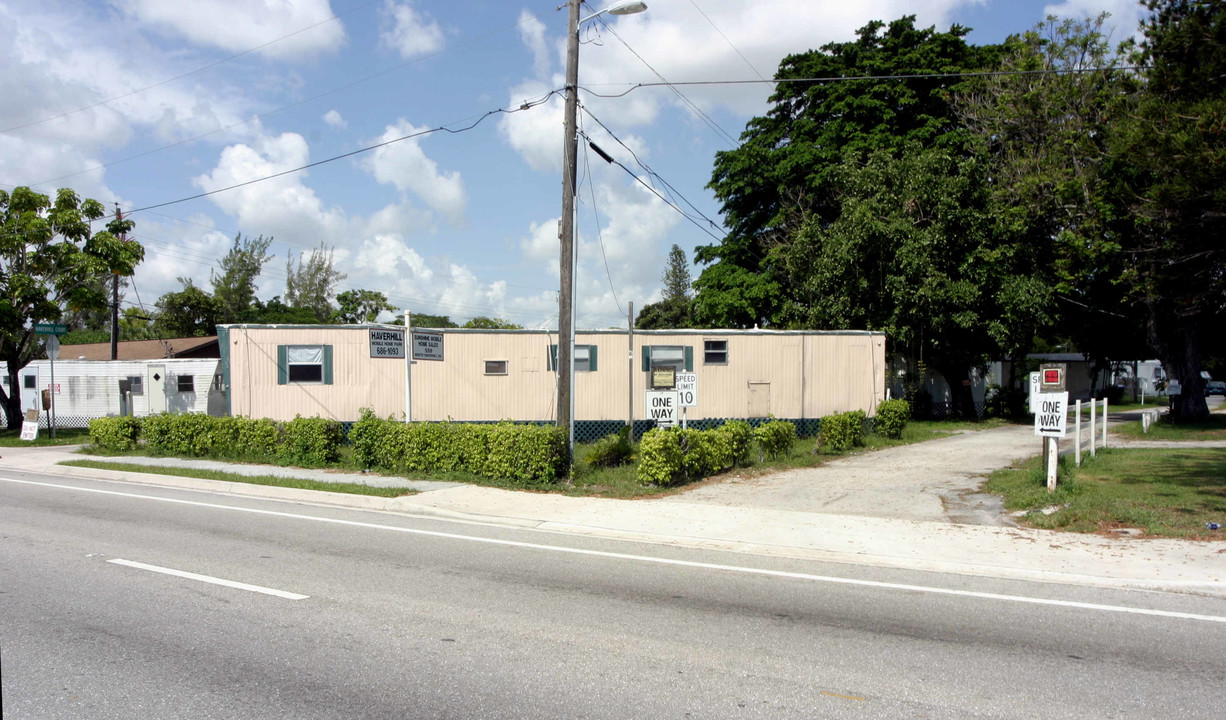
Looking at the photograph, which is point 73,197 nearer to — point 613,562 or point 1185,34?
point 613,562

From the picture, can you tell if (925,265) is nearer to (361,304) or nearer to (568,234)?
(568,234)

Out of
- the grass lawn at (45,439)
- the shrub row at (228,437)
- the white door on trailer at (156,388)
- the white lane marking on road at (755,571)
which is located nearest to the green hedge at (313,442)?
the shrub row at (228,437)

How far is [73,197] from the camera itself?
85.1ft

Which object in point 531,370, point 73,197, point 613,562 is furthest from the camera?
point 73,197

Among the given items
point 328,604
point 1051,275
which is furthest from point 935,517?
point 1051,275

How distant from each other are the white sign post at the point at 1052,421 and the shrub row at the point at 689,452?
515cm

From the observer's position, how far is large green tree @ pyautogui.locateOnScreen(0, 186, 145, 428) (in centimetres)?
2473

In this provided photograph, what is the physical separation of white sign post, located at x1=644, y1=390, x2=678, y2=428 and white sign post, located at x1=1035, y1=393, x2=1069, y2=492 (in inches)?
225

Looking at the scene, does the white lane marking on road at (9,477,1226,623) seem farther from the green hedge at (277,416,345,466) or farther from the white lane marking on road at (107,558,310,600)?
the green hedge at (277,416,345,466)

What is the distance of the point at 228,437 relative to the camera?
17.7m

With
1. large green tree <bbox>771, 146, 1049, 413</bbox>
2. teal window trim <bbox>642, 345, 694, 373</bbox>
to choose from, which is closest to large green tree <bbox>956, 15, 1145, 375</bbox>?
large green tree <bbox>771, 146, 1049, 413</bbox>

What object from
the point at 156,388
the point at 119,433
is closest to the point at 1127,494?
the point at 119,433

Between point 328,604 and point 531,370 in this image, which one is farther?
point 531,370

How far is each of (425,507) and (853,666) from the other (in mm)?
8087
